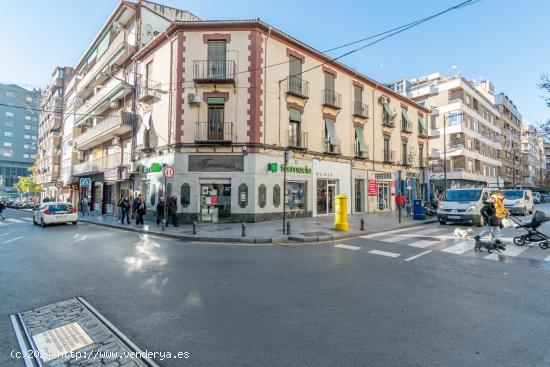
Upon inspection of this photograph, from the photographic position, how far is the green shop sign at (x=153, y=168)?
661 inches

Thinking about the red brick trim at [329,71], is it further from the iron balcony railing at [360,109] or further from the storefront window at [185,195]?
the storefront window at [185,195]

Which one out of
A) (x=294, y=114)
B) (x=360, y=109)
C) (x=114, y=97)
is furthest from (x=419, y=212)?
(x=114, y=97)

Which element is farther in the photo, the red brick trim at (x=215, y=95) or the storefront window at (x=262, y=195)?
the red brick trim at (x=215, y=95)

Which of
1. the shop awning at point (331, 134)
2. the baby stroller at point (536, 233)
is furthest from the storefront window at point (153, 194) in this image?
the baby stroller at point (536, 233)

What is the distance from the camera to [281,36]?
1717 cm

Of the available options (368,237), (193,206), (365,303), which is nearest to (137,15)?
(193,206)

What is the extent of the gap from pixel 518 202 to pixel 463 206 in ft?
33.9

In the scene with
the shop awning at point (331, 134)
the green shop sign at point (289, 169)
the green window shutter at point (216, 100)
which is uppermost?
the green window shutter at point (216, 100)

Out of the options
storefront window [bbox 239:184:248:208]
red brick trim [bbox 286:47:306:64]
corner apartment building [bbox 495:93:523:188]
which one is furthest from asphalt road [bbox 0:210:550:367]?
corner apartment building [bbox 495:93:523:188]

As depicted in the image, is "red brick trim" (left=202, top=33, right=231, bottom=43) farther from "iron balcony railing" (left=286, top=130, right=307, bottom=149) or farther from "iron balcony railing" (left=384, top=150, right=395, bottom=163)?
"iron balcony railing" (left=384, top=150, right=395, bottom=163)

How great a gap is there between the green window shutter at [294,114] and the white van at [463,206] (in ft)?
32.1

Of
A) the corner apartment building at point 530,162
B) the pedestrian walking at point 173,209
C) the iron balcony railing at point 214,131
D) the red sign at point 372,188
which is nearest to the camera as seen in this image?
the pedestrian walking at point 173,209

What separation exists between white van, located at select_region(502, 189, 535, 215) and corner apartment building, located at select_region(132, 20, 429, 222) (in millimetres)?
8480

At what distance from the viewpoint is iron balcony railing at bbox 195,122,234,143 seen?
15.9m
